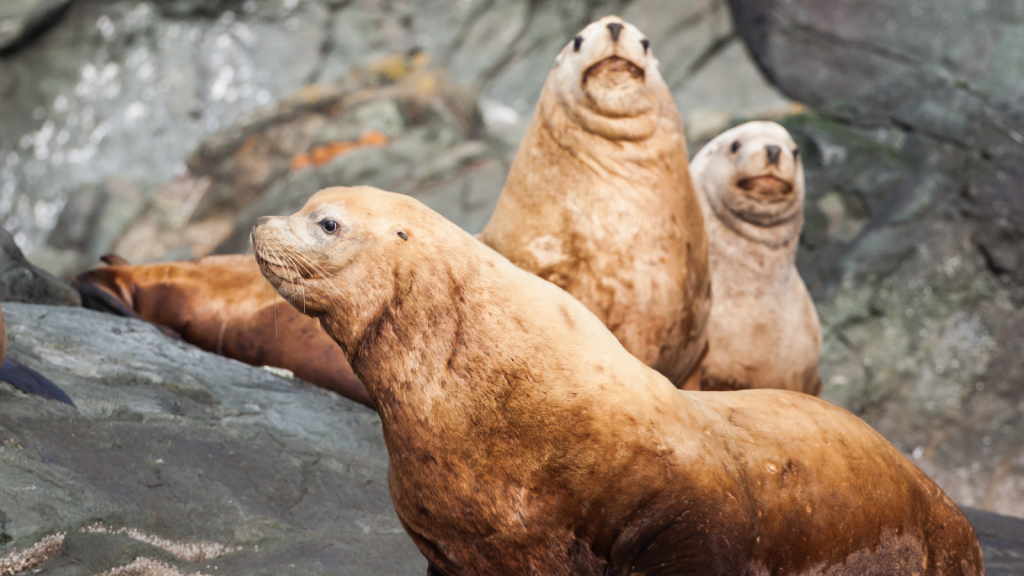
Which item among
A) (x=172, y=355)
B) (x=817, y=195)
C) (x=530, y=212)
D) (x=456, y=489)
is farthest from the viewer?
(x=817, y=195)

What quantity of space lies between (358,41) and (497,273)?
14.1 meters

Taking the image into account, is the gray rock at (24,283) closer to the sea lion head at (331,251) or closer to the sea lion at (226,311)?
the sea lion at (226,311)

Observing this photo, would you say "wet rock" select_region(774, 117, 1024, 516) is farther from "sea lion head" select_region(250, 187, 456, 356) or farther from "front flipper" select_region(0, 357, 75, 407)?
"sea lion head" select_region(250, 187, 456, 356)

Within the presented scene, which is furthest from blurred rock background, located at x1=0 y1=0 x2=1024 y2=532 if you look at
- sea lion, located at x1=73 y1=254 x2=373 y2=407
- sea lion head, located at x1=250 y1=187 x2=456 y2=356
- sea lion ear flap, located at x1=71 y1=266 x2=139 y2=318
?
sea lion head, located at x1=250 y1=187 x2=456 y2=356

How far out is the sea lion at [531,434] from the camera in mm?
2260

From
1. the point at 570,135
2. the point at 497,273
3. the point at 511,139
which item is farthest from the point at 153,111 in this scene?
the point at 497,273

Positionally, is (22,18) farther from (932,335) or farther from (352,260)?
(352,260)

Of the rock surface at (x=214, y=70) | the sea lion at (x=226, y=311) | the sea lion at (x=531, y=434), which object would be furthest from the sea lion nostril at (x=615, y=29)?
the rock surface at (x=214, y=70)

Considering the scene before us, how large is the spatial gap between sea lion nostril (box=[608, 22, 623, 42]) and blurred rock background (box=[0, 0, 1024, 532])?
539cm

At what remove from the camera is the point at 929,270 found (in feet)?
28.9

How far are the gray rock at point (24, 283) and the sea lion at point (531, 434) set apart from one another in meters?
3.59

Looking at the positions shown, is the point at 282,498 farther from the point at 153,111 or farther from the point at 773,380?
the point at 153,111

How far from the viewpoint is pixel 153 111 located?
50.5 feet

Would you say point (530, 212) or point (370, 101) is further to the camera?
point (370, 101)
